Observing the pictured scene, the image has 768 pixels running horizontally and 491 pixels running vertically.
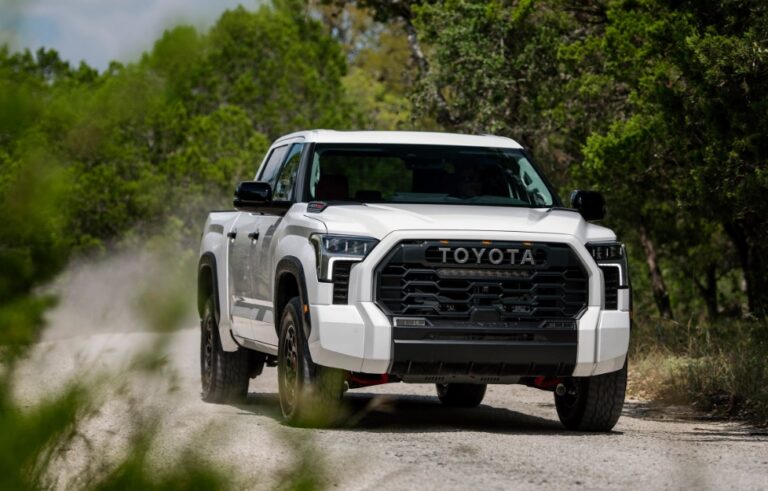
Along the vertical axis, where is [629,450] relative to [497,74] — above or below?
below

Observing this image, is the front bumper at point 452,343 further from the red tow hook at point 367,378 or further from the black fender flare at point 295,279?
the red tow hook at point 367,378

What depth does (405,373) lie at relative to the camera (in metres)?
8.98

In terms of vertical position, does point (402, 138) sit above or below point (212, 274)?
above

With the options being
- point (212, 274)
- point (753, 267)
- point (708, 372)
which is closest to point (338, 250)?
point (212, 274)

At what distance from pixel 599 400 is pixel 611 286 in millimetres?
808

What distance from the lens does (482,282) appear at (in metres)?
9.10

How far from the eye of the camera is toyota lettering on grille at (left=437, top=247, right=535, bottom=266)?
9.04 metres

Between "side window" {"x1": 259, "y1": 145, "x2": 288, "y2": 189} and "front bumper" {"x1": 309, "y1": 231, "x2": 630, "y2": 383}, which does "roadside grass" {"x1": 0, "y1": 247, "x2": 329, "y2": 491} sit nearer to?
"front bumper" {"x1": 309, "y1": 231, "x2": 630, "y2": 383}

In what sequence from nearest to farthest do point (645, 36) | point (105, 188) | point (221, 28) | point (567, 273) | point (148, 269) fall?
point (148, 269) → point (567, 273) → point (645, 36) → point (105, 188) → point (221, 28)

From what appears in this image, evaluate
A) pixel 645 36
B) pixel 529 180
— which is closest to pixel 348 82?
pixel 645 36

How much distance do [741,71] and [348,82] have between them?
47.6 m

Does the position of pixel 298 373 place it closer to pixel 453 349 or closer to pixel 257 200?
pixel 453 349

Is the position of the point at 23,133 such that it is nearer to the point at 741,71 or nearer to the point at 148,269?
the point at 148,269

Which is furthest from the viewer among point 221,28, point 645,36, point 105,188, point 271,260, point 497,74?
point 221,28
